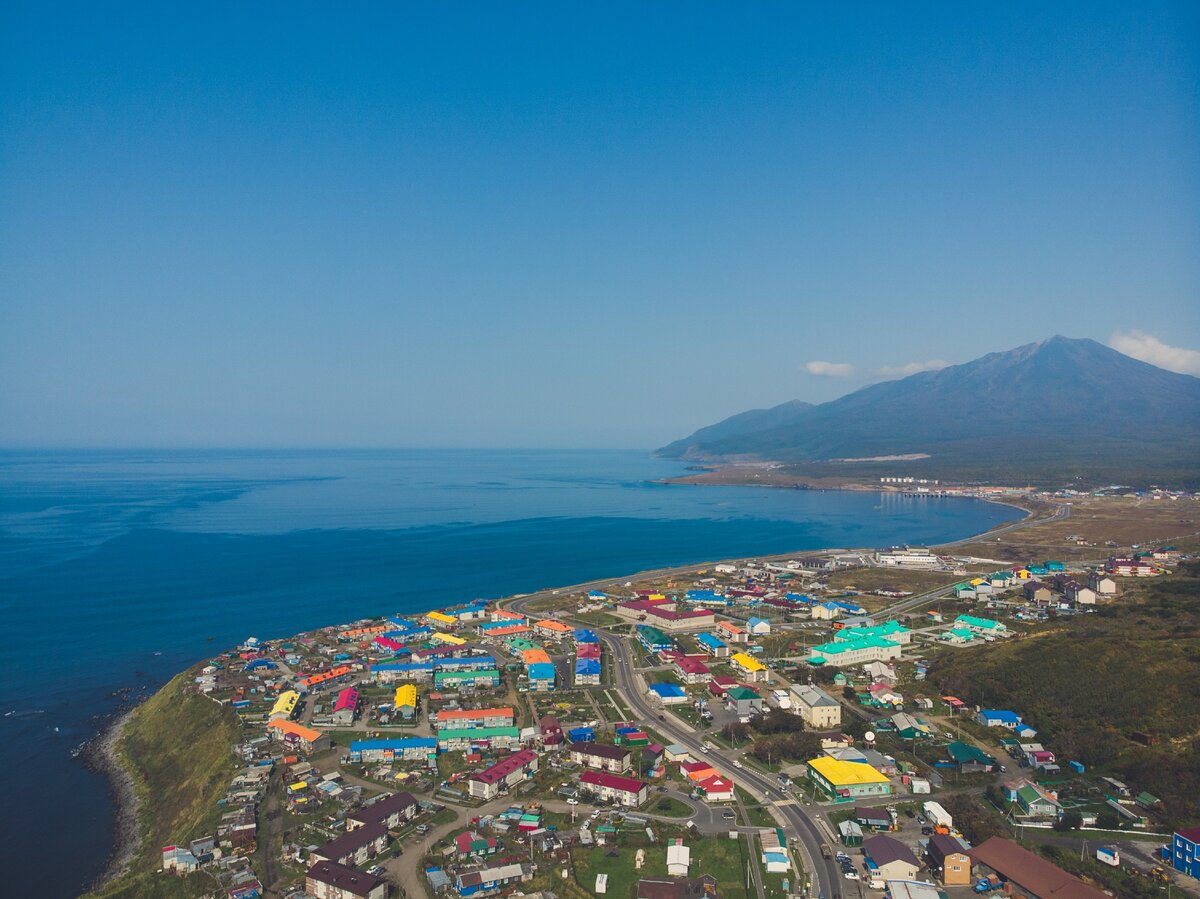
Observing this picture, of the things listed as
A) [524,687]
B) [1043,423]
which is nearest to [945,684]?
[524,687]

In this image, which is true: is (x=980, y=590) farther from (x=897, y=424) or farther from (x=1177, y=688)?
(x=897, y=424)

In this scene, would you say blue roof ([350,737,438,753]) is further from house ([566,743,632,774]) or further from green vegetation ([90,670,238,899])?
house ([566,743,632,774])

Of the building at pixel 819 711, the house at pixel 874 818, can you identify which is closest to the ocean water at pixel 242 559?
the house at pixel 874 818

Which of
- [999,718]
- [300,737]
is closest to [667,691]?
[999,718]

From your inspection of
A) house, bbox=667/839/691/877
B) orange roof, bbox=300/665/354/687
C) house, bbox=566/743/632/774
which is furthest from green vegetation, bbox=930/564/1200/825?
orange roof, bbox=300/665/354/687

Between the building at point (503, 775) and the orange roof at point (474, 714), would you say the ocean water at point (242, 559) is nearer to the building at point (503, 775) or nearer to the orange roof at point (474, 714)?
the orange roof at point (474, 714)
